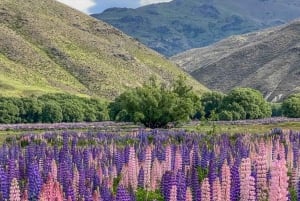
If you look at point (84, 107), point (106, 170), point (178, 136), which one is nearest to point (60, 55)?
point (84, 107)

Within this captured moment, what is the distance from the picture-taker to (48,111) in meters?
107

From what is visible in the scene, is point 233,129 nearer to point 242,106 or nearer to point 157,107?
point 157,107

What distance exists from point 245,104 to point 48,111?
1377 inches

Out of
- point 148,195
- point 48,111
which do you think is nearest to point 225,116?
point 48,111

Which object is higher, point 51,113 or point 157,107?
point 157,107

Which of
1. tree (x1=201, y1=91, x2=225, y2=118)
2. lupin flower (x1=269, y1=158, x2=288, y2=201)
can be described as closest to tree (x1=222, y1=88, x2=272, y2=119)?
tree (x1=201, y1=91, x2=225, y2=118)

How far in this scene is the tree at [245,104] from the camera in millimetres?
105188

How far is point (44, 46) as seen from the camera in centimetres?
19000

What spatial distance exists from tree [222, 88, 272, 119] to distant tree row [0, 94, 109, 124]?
25.1 m

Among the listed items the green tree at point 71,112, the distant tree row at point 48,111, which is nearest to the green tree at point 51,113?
the distant tree row at point 48,111

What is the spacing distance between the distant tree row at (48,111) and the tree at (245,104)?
25128 millimetres

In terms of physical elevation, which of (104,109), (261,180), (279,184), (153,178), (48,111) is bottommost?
(48,111)

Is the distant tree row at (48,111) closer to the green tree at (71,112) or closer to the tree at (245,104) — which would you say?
the green tree at (71,112)

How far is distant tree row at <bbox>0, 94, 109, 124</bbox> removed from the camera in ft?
351
